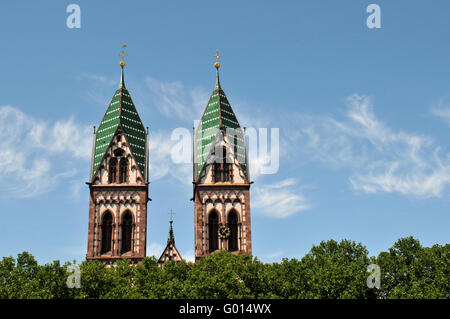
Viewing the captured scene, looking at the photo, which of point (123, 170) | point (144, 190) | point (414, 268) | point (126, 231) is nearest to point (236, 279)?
point (414, 268)

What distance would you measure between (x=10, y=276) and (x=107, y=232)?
12.8m

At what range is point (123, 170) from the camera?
5984 cm

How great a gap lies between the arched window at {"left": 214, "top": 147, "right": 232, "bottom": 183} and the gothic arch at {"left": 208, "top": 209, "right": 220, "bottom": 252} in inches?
143

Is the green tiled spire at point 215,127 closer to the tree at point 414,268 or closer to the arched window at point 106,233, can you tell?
the arched window at point 106,233

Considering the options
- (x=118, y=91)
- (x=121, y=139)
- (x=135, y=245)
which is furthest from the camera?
(x=118, y=91)

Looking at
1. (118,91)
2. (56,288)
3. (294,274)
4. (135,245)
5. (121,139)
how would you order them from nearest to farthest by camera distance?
(56,288) < (294,274) < (135,245) < (121,139) < (118,91)

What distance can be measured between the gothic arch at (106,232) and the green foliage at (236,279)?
6.69 meters

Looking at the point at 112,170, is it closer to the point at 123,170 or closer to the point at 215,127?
the point at 123,170

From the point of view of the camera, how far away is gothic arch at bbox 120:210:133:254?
186 feet

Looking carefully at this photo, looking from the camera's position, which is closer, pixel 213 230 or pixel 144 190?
pixel 213 230

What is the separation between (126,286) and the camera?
4366 centimetres

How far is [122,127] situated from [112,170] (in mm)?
5183
